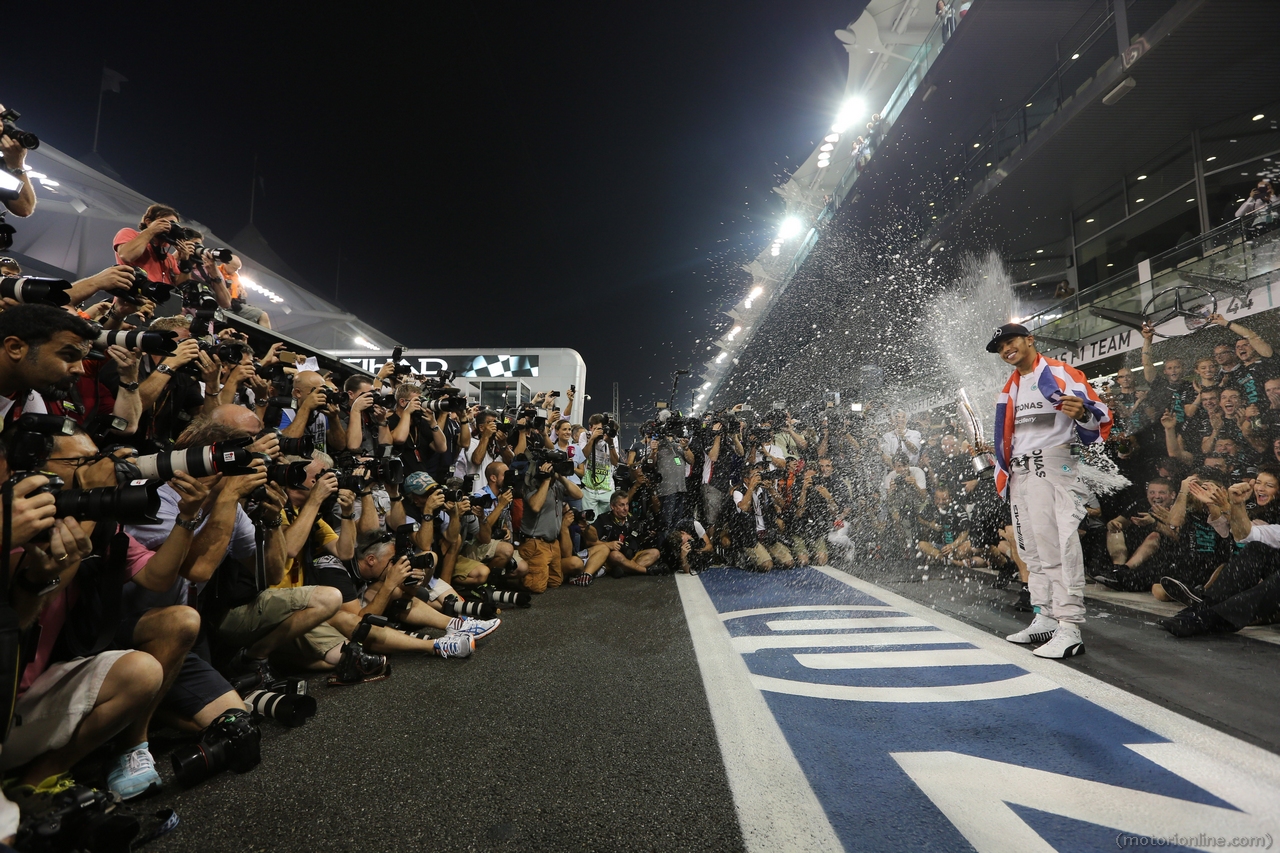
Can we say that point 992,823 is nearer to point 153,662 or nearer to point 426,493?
point 153,662

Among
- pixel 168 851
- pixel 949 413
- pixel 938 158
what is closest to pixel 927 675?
pixel 168 851

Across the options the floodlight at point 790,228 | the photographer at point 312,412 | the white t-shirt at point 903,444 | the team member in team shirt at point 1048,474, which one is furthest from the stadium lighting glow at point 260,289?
the floodlight at point 790,228

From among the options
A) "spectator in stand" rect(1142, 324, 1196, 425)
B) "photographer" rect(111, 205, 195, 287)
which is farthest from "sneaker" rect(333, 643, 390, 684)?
"spectator in stand" rect(1142, 324, 1196, 425)

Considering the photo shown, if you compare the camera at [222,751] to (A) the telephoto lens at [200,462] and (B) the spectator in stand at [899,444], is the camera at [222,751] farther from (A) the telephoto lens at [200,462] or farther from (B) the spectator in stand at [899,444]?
(B) the spectator in stand at [899,444]

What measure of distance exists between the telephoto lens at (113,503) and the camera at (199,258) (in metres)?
2.64

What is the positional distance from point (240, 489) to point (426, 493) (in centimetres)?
197

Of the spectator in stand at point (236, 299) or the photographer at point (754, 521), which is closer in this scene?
the spectator in stand at point (236, 299)

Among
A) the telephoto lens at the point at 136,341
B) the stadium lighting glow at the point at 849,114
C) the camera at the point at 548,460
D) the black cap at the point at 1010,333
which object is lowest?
the camera at the point at 548,460

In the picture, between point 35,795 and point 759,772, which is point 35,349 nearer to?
point 35,795

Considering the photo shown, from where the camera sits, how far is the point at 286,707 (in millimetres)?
2207

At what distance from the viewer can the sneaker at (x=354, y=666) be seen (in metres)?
2.73

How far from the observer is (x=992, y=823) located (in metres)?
1.42

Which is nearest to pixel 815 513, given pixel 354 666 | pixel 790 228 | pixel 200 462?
pixel 354 666

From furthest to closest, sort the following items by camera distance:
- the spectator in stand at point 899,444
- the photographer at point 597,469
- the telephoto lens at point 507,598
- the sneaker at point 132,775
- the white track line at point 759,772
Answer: the photographer at point 597,469
the spectator in stand at point 899,444
the telephoto lens at point 507,598
the sneaker at point 132,775
the white track line at point 759,772
